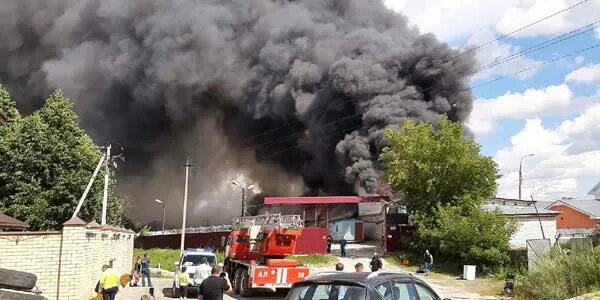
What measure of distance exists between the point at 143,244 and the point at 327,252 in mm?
25305

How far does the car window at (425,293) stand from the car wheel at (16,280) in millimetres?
4586

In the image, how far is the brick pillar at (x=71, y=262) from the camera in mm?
13062

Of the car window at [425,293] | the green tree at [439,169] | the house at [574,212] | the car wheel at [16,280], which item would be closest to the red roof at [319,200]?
the green tree at [439,169]

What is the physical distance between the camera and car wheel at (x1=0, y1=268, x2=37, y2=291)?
3662 mm

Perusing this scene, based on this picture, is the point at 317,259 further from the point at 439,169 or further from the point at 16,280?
the point at 16,280

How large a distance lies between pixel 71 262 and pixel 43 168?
14625 millimetres

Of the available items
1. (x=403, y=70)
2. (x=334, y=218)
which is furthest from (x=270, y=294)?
(x=403, y=70)

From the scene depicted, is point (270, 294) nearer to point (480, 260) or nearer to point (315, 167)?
point (480, 260)

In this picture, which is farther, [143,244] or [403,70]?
[143,244]

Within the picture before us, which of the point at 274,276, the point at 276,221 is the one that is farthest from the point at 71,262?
the point at 276,221

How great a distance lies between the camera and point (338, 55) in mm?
50844

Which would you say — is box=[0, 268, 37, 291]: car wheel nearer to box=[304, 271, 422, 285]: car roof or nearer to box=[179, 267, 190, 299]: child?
box=[304, 271, 422, 285]: car roof

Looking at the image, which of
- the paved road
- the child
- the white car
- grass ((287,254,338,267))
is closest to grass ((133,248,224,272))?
grass ((287,254,338,267))

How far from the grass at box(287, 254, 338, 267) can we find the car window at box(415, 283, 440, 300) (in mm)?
24419
